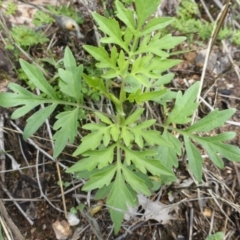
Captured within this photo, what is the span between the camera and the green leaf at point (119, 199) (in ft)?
5.63

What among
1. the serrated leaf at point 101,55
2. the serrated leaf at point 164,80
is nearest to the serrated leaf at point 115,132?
the serrated leaf at point 101,55

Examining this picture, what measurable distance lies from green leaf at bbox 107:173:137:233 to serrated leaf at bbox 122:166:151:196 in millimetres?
41

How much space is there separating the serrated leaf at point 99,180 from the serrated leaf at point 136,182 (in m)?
0.07

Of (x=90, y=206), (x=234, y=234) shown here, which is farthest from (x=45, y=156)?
(x=234, y=234)

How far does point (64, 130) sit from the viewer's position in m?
1.80

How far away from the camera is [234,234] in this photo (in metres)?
2.13

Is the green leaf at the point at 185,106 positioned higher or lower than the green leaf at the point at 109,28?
lower

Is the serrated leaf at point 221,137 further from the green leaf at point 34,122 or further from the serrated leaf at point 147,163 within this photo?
the green leaf at point 34,122

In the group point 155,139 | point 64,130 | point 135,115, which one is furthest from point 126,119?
point 64,130

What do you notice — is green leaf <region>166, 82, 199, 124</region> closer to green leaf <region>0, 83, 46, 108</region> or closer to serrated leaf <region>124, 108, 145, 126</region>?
serrated leaf <region>124, 108, 145, 126</region>

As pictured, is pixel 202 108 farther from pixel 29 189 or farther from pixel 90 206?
pixel 29 189

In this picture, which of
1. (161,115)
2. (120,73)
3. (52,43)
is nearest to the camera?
(120,73)

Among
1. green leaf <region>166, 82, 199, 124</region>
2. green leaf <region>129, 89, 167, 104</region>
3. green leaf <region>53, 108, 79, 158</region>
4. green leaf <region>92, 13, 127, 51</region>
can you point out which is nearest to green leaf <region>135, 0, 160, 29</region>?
green leaf <region>92, 13, 127, 51</region>

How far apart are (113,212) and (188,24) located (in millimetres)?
1372
